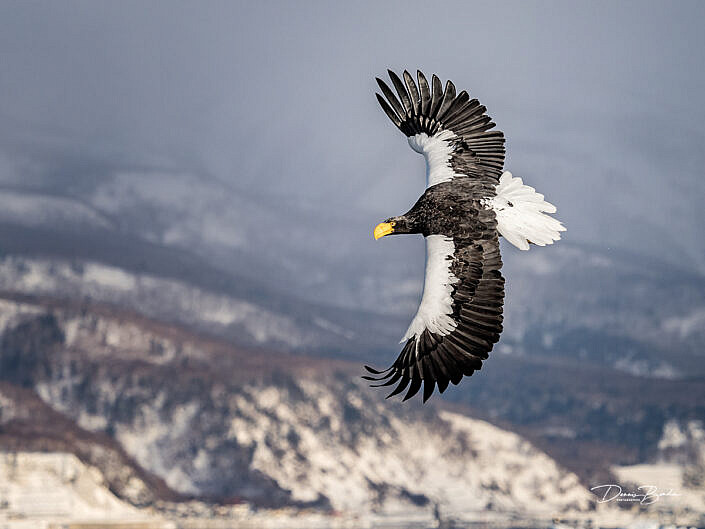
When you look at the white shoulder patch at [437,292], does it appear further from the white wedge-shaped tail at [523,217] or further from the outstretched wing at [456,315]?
the white wedge-shaped tail at [523,217]

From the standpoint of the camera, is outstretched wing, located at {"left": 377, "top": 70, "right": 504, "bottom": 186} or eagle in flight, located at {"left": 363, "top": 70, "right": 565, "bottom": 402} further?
outstretched wing, located at {"left": 377, "top": 70, "right": 504, "bottom": 186}

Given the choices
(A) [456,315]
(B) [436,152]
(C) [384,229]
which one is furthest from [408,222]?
(B) [436,152]

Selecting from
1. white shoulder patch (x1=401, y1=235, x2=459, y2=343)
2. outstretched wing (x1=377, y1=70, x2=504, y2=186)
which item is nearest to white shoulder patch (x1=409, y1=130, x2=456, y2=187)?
outstretched wing (x1=377, y1=70, x2=504, y2=186)

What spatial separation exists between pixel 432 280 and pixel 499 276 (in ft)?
4.57

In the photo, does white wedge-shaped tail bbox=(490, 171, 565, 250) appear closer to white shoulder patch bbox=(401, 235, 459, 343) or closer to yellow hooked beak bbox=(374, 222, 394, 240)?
white shoulder patch bbox=(401, 235, 459, 343)

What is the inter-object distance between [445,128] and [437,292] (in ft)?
16.1

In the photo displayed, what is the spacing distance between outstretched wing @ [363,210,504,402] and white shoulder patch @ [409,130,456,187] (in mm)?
2067

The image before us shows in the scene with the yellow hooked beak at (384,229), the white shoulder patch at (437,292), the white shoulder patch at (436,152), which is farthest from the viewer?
the white shoulder patch at (436,152)

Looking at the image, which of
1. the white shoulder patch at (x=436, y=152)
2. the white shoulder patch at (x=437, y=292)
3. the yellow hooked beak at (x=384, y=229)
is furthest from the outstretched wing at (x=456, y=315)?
the white shoulder patch at (x=436, y=152)

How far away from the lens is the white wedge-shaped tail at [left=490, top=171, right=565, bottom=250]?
29203mm

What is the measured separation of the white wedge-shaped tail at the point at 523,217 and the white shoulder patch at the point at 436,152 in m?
1.31

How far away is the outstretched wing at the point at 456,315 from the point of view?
28.7 m

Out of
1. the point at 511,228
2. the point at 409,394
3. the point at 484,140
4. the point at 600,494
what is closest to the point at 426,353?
the point at 409,394

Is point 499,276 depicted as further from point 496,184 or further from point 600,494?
point 600,494
